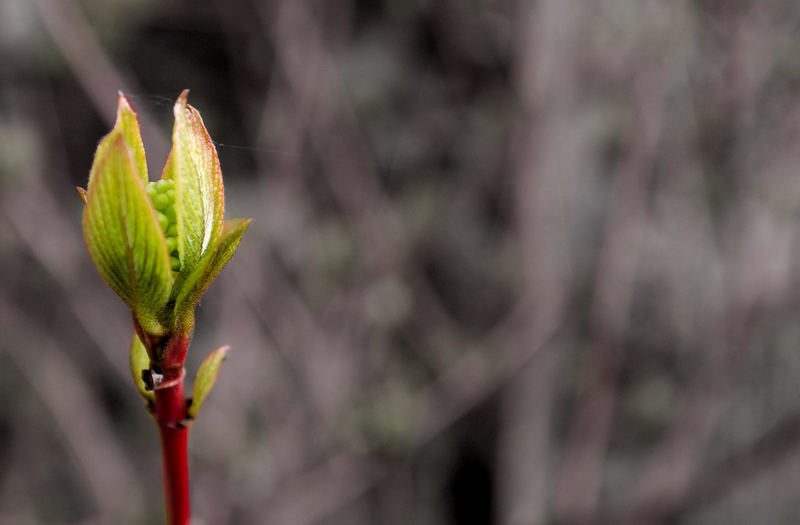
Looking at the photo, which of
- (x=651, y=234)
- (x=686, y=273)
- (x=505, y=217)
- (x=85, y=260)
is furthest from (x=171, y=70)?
(x=686, y=273)

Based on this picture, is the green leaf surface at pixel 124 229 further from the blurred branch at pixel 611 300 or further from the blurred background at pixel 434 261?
the blurred branch at pixel 611 300

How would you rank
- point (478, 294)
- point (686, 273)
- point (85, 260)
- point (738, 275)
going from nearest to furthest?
1. point (738, 275)
2. point (85, 260)
3. point (686, 273)
4. point (478, 294)

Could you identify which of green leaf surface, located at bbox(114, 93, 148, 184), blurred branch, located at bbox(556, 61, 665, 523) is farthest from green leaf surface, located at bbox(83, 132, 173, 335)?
blurred branch, located at bbox(556, 61, 665, 523)

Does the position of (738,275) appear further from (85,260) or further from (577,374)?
(85,260)

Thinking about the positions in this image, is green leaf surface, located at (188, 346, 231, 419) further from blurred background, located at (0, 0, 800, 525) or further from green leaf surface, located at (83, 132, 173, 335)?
blurred background, located at (0, 0, 800, 525)

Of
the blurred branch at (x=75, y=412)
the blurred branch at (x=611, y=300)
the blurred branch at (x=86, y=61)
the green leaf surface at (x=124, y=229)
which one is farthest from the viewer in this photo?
the blurred branch at (x=75, y=412)

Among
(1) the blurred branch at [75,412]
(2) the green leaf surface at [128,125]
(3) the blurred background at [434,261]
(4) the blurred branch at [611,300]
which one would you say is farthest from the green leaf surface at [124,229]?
(1) the blurred branch at [75,412]

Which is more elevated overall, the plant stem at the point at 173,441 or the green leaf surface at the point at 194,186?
the green leaf surface at the point at 194,186
